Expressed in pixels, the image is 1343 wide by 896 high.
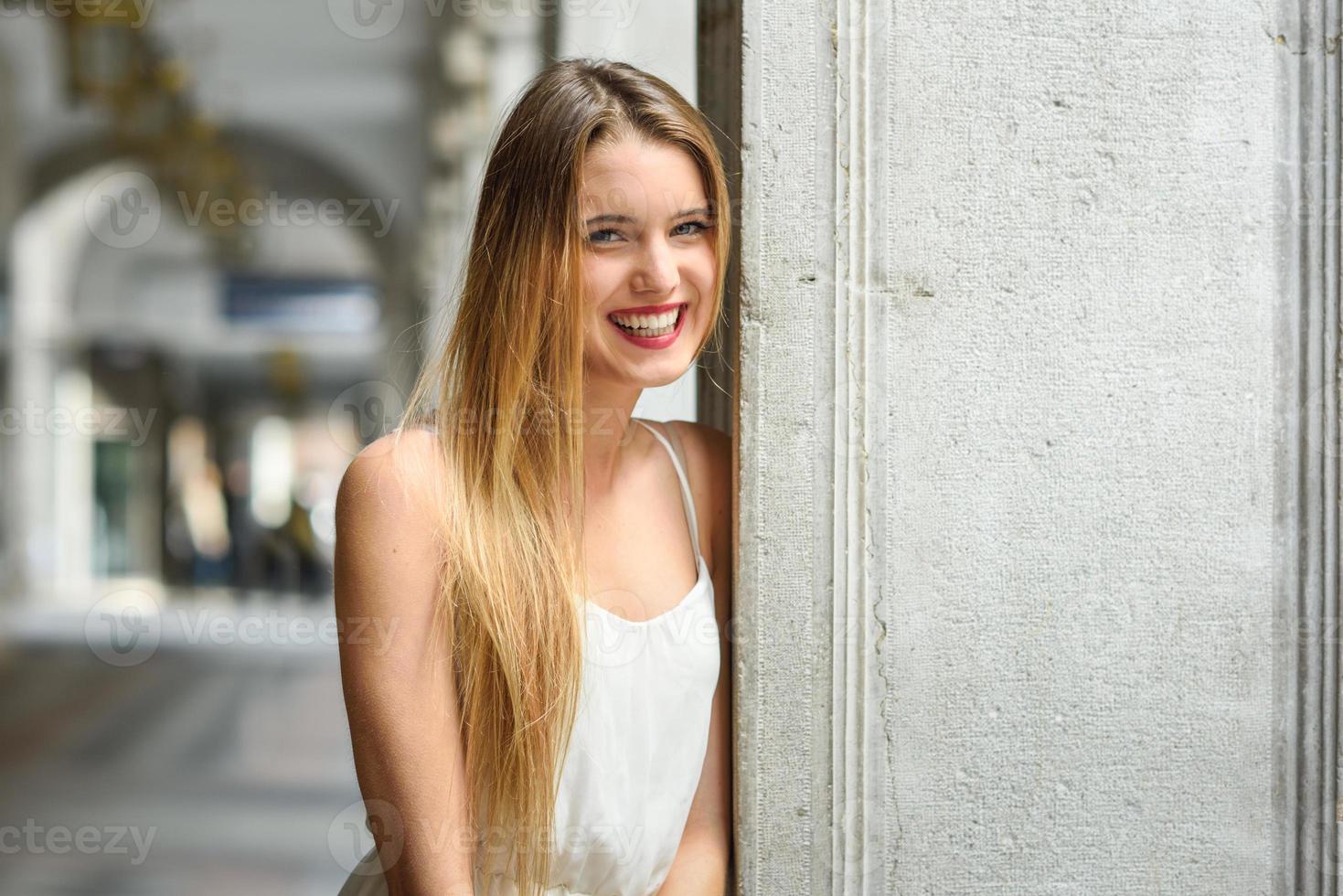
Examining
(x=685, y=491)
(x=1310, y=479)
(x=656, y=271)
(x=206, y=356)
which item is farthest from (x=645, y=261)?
(x=206, y=356)

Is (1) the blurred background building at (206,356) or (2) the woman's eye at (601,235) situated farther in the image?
(1) the blurred background building at (206,356)

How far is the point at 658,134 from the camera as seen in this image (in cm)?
158

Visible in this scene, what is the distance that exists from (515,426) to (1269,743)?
1.32m

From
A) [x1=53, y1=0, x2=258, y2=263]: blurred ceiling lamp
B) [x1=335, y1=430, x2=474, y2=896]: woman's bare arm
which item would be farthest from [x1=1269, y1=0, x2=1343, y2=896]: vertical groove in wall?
[x1=53, y1=0, x2=258, y2=263]: blurred ceiling lamp

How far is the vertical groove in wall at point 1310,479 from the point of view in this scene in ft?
5.69

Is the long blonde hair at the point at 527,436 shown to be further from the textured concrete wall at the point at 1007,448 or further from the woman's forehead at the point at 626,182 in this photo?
the textured concrete wall at the point at 1007,448

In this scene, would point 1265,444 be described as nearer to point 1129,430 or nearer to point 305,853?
point 1129,430

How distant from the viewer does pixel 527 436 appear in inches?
66.5

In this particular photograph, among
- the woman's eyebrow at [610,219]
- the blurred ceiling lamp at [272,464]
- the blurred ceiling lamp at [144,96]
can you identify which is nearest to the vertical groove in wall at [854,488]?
the woman's eyebrow at [610,219]

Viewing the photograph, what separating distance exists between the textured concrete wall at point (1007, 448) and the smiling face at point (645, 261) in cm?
8

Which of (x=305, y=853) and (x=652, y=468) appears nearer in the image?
(x=652, y=468)

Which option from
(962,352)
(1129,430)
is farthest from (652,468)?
(1129,430)

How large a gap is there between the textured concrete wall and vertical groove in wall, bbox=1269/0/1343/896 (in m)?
0.04

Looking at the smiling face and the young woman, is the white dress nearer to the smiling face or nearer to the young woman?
the young woman
